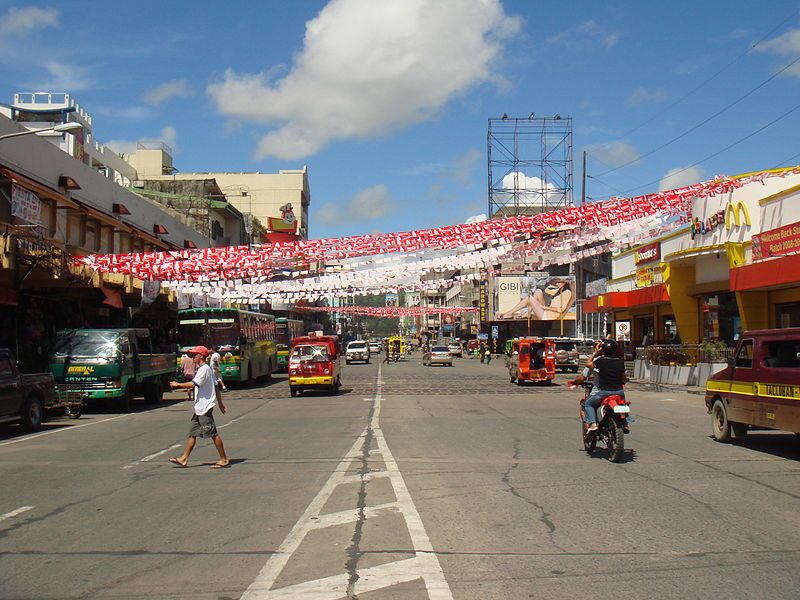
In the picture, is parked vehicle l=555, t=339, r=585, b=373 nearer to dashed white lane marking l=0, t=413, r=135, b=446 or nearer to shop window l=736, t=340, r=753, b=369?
dashed white lane marking l=0, t=413, r=135, b=446

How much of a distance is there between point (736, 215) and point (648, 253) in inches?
437

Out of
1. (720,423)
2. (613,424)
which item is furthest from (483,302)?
(613,424)

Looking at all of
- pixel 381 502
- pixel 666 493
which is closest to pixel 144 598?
pixel 381 502

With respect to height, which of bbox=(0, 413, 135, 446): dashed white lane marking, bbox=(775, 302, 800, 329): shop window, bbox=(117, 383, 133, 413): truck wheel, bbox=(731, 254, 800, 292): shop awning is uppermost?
bbox=(731, 254, 800, 292): shop awning

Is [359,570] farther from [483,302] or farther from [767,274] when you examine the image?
[483,302]

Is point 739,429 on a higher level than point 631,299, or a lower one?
lower

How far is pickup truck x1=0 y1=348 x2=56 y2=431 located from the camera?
52.7 ft

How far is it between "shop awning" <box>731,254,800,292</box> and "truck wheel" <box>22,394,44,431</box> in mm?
21324

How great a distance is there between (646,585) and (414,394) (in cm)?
2213

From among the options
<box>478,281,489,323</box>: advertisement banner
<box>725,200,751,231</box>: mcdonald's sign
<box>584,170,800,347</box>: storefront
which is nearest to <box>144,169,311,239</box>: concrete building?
<box>478,281,489,323</box>: advertisement banner

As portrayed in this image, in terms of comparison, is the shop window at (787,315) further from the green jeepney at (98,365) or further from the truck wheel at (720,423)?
the green jeepney at (98,365)

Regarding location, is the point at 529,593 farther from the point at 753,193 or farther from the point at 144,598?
the point at 753,193

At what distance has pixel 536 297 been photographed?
8275cm

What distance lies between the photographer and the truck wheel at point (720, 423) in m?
14.0
